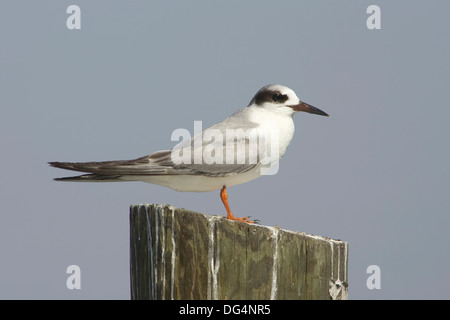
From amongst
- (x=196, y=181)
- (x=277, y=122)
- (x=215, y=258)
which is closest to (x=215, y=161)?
(x=196, y=181)

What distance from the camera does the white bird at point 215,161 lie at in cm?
753

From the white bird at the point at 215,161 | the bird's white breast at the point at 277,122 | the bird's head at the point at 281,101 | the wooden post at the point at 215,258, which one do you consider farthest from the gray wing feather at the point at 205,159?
the wooden post at the point at 215,258

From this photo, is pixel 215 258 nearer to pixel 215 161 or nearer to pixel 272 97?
pixel 215 161

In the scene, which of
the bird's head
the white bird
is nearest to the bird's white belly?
the white bird

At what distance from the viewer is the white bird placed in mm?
7531

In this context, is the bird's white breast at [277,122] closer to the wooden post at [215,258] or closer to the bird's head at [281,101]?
the bird's head at [281,101]

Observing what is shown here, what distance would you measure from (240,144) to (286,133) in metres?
0.75

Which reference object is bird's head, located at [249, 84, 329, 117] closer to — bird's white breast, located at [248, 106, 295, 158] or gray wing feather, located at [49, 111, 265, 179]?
bird's white breast, located at [248, 106, 295, 158]

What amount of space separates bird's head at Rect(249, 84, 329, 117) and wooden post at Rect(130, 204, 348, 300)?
135 inches

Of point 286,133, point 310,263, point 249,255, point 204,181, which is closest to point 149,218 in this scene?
point 249,255

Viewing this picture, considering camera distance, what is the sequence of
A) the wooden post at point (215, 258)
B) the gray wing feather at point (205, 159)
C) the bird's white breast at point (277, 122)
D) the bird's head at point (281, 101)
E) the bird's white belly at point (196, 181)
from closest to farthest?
the wooden post at point (215, 258) → the gray wing feather at point (205, 159) → the bird's white belly at point (196, 181) → the bird's white breast at point (277, 122) → the bird's head at point (281, 101)

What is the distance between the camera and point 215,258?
200 inches

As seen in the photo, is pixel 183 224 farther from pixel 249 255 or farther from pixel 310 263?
pixel 310 263

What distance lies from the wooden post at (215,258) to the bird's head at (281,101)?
3423 mm
